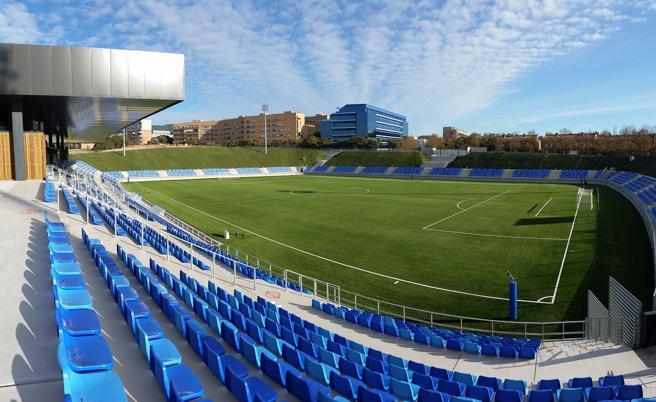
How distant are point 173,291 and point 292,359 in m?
5.85

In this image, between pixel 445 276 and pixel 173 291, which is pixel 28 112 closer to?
pixel 173 291

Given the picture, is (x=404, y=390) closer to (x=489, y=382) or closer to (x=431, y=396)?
(x=431, y=396)

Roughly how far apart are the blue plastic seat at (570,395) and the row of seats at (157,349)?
620 cm

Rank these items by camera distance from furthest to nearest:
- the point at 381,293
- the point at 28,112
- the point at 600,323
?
the point at 28,112 < the point at 381,293 < the point at 600,323

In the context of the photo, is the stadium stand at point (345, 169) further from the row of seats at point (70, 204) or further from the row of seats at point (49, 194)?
the row of seats at point (49, 194)

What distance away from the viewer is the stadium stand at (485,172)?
85.1 m

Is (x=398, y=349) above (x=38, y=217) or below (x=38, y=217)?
below

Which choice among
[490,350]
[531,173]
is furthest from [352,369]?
[531,173]

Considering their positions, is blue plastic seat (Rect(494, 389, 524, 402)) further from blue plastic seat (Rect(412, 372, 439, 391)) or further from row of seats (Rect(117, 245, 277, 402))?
row of seats (Rect(117, 245, 277, 402))

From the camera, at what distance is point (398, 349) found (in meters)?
12.4

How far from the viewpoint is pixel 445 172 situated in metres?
89.6

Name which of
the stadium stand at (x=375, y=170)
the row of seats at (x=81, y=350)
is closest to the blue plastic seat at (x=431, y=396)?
the row of seats at (x=81, y=350)

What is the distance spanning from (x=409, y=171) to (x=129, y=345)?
8740 centimetres

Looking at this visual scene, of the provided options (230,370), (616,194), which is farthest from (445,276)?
(616,194)
